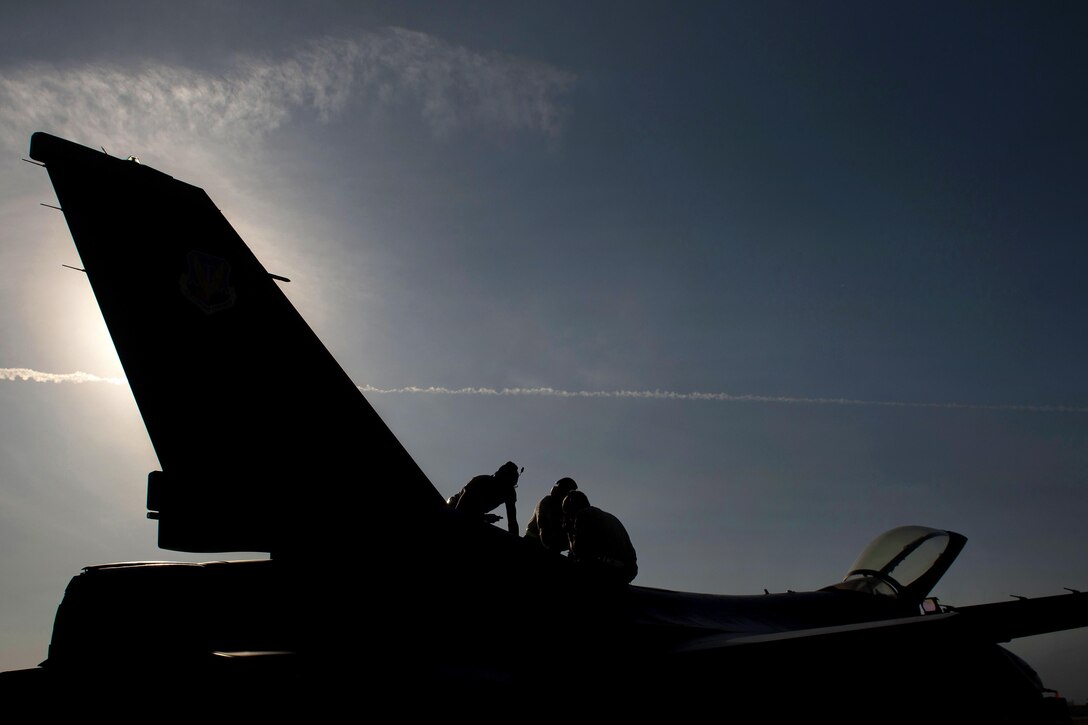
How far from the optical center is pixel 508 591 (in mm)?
4742

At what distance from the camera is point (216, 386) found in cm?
427

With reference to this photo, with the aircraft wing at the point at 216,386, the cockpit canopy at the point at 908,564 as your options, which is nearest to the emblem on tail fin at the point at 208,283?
the aircraft wing at the point at 216,386

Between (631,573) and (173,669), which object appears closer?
(173,669)

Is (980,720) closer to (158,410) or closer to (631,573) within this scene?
(631,573)

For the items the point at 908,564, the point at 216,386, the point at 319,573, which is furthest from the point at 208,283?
the point at 908,564

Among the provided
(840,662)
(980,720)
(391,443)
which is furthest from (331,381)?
(980,720)

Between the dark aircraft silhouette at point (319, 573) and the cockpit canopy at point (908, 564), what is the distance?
194 cm

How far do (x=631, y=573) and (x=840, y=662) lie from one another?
1.76m

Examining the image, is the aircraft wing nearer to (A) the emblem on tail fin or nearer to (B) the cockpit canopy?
(A) the emblem on tail fin

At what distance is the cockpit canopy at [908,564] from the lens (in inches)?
283

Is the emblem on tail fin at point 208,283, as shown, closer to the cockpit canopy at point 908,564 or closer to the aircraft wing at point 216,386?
the aircraft wing at point 216,386

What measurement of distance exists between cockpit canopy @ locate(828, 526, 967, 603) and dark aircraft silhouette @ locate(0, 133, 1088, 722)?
194 centimetres

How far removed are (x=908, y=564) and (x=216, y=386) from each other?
692cm

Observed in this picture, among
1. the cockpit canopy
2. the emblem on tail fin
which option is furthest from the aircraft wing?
the cockpit canopy
